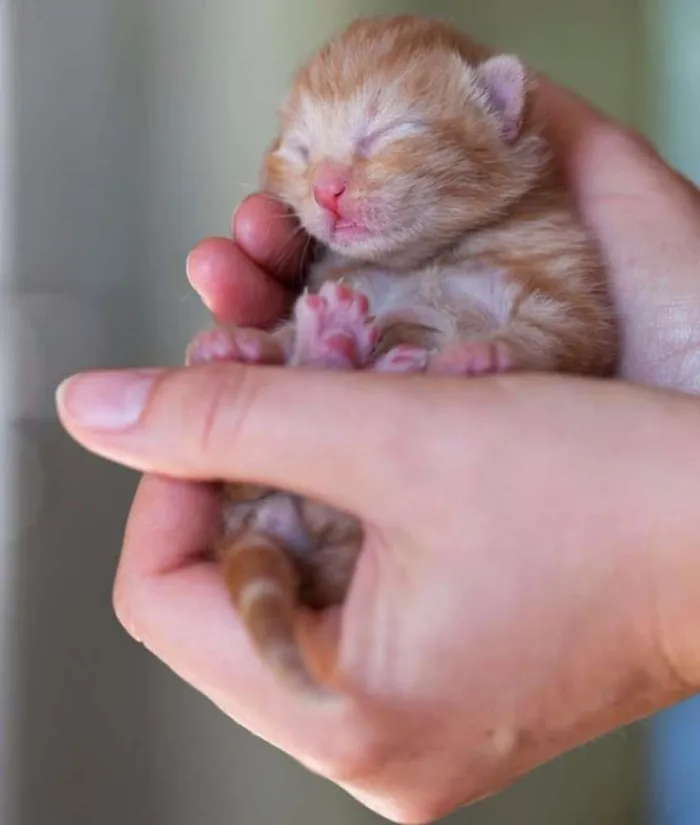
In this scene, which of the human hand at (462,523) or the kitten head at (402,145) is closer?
the human hand at (462,523)

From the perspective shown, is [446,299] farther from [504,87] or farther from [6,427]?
[6,427]

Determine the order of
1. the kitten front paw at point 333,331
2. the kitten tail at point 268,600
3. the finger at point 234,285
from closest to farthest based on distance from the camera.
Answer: the kitten tail at point 268,600, the kitten front paw at point 333,331, the finger at point 234,285

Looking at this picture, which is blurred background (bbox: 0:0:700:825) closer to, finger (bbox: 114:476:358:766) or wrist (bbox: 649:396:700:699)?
finger (bbox: 114:476:358:766)

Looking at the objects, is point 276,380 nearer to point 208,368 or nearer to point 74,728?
point 208,368

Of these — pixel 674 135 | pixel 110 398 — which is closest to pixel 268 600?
pixel 110 398

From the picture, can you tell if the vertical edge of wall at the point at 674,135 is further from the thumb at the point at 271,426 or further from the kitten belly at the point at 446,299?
the thumb at the point at 271,426

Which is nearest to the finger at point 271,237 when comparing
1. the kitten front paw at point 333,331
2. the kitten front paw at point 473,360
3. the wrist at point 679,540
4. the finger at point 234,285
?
the finger at point 234,285
